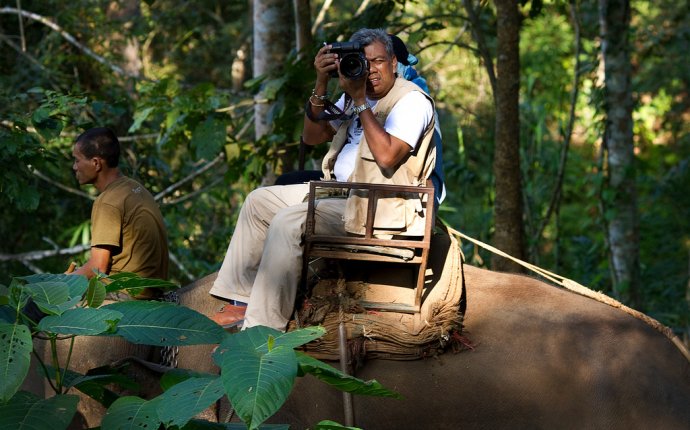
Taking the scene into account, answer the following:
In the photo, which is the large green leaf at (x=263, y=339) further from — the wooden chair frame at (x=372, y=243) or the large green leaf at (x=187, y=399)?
the wooden chair frame at (x=372, y=243)

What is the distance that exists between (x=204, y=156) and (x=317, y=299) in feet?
11.0

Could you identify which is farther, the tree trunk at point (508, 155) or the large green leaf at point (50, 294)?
the tree trunk at point (508, 155)

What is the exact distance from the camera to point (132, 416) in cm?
260

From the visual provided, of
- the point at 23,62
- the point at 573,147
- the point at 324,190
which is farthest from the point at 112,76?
the point at 573,147

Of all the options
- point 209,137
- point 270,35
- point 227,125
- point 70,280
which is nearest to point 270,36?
point 270,35

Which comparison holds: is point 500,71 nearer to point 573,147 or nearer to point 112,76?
point 112,76

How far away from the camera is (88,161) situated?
5152mm

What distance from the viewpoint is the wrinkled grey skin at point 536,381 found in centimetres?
411

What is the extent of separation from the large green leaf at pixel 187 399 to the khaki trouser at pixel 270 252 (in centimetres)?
179

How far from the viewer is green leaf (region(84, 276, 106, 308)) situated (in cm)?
290

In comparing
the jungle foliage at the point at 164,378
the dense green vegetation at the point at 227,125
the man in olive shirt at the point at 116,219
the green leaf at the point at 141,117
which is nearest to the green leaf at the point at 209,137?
the dense green vegetation at the point at 227,125

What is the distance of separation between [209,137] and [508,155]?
2298mm

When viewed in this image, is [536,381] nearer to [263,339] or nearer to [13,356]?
[263,339]

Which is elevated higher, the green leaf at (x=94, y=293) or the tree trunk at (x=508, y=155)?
the tree trunk at (x=508, y=155)
